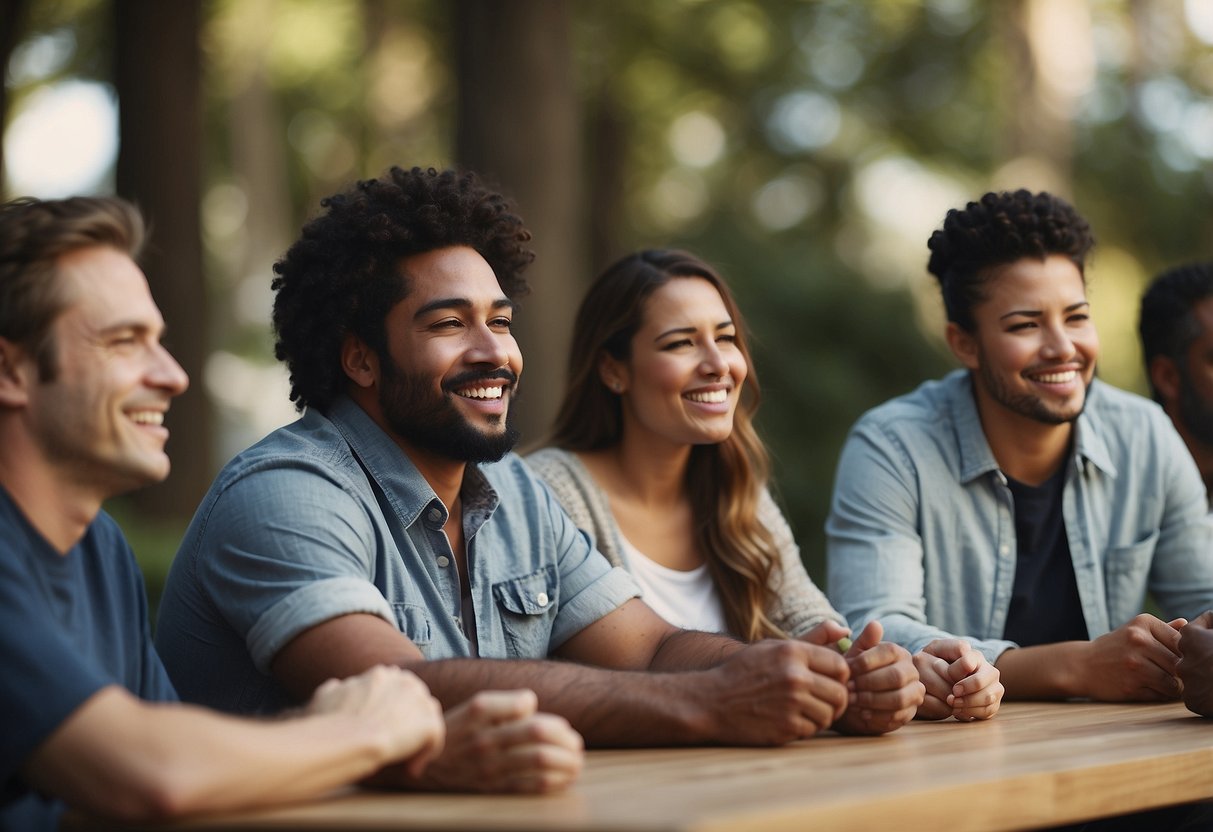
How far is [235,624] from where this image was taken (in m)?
3.01

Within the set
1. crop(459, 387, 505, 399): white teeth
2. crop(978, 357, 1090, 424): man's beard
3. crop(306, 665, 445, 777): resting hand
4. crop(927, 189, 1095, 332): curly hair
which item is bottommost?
crop(306, 665, 445, 777): resting hand

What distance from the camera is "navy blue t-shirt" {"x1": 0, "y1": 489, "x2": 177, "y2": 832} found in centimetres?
218

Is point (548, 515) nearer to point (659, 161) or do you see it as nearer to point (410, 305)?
point (410, 305)

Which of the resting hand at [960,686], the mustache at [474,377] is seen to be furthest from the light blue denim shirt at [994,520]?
the mustache at [474,377]

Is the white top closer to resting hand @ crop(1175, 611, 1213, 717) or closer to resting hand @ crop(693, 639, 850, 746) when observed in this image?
resting hand @ crop(1175, 611, 1213, 717)

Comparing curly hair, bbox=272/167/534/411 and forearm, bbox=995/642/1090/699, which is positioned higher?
curly hair, bbox=272/167/534/411

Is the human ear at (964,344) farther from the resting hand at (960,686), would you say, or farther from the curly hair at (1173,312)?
the resting hand at (960,686)

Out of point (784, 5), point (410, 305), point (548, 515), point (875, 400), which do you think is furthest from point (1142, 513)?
point (784, 5)

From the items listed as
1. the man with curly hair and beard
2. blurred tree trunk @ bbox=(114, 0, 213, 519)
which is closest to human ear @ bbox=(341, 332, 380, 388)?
the man with curly hair and beard

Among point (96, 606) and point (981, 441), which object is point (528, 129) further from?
point (96, 606)

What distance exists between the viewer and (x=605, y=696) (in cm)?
284

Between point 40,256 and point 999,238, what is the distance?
130 inches

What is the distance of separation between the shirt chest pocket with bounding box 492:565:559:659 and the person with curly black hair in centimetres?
130

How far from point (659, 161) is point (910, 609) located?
15510 mm
